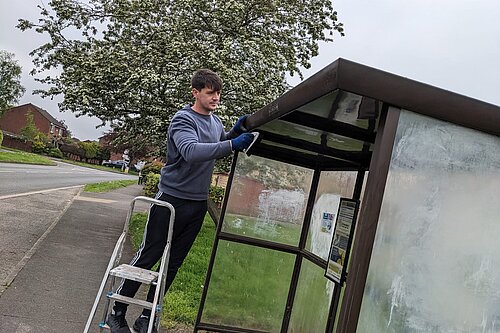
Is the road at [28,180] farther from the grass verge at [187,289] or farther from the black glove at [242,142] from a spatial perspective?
the black glove at [242,142]

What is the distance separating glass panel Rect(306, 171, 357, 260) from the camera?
465 cm

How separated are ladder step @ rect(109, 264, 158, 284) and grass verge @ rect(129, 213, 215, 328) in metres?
1.70

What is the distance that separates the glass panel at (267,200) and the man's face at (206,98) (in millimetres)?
1197

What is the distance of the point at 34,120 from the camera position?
93125 millimetres

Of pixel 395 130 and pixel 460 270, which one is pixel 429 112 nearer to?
pixel 395 130

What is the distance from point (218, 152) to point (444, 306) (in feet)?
5.79

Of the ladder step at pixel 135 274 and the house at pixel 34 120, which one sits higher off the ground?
the house at pixel 34 120

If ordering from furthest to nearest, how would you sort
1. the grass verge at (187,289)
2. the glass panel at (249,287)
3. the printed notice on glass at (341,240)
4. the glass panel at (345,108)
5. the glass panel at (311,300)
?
the grass verge at (187,289), the glass panel at (249,287), the glass panel at (311,300), the printed notice on glass at (341,240), the glass panel at (345,108)

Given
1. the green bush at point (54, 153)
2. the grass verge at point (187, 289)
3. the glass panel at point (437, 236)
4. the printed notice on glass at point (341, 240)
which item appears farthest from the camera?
the green bush at point (54, 153)

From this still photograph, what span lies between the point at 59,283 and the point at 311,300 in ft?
10.8

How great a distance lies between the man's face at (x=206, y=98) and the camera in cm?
405

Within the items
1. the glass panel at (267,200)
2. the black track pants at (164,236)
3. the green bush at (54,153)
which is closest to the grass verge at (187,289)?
the glass panel at (267,200)

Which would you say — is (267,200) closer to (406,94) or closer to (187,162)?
(187,162)

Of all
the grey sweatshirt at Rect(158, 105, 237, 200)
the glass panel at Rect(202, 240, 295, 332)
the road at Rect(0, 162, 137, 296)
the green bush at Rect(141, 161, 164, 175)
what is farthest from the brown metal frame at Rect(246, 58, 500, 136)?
the green bush at Rect(141, 161, 164, 175)
